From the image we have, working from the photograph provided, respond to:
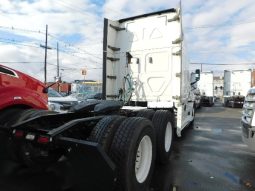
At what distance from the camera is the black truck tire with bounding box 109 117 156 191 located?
339cm

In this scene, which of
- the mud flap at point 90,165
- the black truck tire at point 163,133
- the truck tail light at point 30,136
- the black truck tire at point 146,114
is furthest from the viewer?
the black truck tire at point 146,114

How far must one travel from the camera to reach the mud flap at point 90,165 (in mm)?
3104

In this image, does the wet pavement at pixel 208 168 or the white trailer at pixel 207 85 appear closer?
the wet pavement at pixel 208 168

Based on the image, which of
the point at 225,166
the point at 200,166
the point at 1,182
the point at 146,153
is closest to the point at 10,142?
the point at 1,182

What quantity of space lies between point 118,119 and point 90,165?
0.87 meters

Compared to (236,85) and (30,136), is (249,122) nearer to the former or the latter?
(30,136)

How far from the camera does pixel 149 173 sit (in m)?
4.23

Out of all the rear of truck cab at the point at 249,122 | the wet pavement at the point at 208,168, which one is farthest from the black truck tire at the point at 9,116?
the rear of truck cab at the point at 249,122

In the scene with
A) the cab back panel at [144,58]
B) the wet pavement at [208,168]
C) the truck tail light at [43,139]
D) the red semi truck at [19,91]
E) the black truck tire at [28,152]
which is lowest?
the wet pavement at [208,168]

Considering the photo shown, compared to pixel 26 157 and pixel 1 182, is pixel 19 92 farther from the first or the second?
pixel 1 182

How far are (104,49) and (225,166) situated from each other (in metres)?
4.50

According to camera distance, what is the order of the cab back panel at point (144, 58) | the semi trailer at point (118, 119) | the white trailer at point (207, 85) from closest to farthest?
the semi trailer at point (118, 119) < the cab back panel at point (144, 58) < the white trailer at point (207, 85)

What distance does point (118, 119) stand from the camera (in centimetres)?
387

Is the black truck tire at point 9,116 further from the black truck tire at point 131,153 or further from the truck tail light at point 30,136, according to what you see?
the black truck tire at point 131,153
